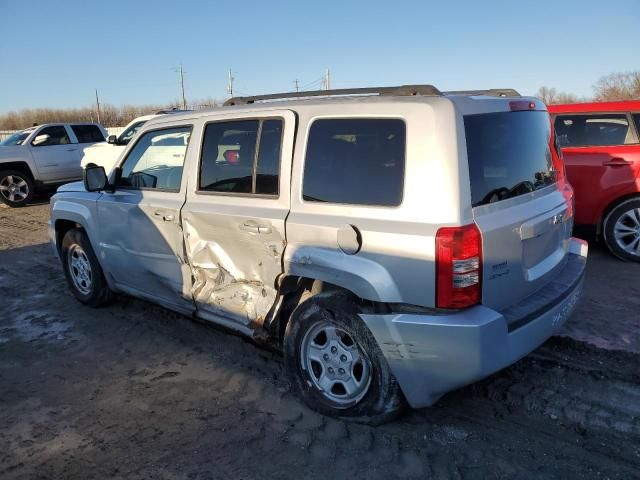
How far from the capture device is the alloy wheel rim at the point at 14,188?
12672 mm

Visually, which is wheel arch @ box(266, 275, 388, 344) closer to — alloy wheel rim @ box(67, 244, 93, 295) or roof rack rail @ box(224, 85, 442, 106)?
roof rack rail @ box(224, 85, 442, 106)

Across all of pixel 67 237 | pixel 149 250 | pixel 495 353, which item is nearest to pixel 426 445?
pixel 495 353

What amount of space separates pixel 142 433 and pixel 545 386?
2.57 m

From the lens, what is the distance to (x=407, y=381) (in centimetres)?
274

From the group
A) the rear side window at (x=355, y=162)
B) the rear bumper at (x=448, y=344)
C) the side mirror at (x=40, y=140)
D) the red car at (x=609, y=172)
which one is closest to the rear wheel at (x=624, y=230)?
the red car at (x=609, y=172)

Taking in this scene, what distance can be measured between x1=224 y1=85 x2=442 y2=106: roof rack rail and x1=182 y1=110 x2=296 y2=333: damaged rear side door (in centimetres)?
30

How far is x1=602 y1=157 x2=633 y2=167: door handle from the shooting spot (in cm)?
590

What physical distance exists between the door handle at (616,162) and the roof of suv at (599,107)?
65 cm

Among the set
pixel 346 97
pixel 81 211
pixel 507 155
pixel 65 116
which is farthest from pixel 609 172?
pixel 65 116

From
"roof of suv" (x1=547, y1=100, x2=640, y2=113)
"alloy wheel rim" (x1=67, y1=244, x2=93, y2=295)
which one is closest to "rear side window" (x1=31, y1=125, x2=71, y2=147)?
"alloy wheel rim" (x1=67, y1=244, x2=93, y2=295)

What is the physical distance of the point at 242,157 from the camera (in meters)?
3.53

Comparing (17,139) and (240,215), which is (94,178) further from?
(17,139)

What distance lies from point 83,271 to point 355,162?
139 inches

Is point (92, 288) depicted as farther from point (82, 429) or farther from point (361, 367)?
point (361, 367)
